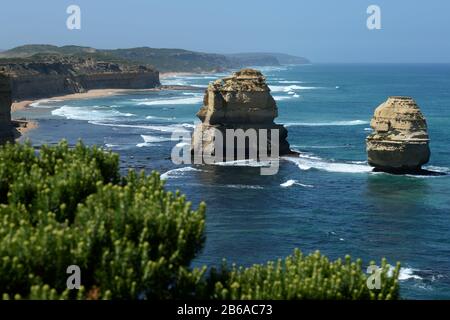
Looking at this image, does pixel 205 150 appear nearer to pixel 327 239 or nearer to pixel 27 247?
pixel 327 239

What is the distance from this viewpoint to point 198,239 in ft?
71.2

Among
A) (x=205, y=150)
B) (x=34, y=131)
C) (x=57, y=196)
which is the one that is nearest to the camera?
(x=57, y=196)

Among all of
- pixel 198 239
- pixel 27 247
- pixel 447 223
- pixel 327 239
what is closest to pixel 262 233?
pixel 327 239

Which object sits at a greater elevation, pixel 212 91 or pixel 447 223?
pixel 212 91

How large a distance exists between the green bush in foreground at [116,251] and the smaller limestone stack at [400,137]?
44.3m

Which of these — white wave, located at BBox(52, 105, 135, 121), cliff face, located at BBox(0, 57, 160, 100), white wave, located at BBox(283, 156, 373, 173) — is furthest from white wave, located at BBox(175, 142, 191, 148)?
cliff face, located at BBox(0, 57, 160, 100)

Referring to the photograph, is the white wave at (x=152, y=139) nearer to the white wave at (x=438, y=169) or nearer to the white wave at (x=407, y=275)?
the white wave at (x=438, y=169)

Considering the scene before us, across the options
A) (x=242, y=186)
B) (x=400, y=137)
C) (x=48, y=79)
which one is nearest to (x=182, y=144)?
(x=242, y=186)

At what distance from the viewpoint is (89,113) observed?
12838 centimetres

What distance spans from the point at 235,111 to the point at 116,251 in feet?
189

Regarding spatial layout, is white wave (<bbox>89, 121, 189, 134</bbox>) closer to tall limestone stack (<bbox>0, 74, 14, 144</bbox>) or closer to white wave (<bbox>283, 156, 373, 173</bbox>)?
white wave (<bbox>283, 156, 373, 173</bbox>)

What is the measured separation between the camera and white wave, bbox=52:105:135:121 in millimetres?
120344
